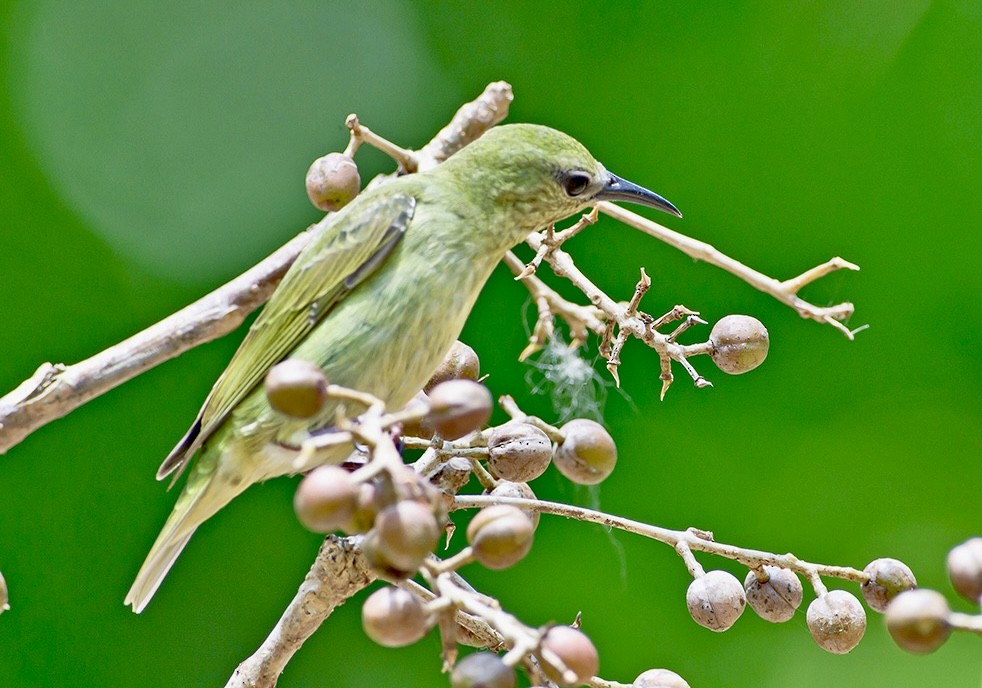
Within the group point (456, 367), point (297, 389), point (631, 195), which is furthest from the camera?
point (631, 195)

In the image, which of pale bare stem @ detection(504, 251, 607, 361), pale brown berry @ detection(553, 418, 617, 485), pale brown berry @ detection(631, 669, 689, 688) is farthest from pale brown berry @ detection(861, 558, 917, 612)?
pale bare stem @ detection(504, 251, 607, 361)

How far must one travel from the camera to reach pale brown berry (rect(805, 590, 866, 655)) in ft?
5.28

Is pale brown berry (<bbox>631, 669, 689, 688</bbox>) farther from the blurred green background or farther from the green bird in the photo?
the blurred green background

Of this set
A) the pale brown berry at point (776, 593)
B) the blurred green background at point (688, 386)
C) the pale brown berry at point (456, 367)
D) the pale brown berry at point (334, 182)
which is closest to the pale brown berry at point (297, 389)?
the pale brown berry at point (456, 367)

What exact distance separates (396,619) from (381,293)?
899 millimetres

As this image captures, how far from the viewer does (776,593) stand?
5.57 feet

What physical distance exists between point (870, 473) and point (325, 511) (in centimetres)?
235

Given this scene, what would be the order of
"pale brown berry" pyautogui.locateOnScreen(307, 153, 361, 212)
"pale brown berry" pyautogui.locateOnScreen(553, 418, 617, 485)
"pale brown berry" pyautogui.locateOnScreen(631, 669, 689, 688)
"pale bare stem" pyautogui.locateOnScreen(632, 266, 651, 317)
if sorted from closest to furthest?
"pale brown berry" pyautogui.locateOnScreen(553, 418, 617, 485) < "pale brown berry" pyautogui.locateOnScreen(631, 669, 689, 688) < "pale bare stem" pyautogui.locateOnScreen(632, 266, 651, 317) < "pale brown berry" pyautogui.locateOnScreen(307, 153, 361, 212)

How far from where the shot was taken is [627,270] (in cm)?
312

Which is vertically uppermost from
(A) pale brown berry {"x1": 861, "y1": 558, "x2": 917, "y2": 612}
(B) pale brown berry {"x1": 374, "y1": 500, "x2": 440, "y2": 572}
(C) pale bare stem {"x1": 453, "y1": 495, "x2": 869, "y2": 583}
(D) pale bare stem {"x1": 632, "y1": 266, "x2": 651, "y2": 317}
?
(D) pale bare stem {"x1": 632, "y1": 266, "x2": 651, "y2": 317}

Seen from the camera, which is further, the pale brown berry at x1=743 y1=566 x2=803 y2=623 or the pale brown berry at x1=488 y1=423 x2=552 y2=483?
the pale brown berry at x1=743 y1=566 x2=803 y2=623

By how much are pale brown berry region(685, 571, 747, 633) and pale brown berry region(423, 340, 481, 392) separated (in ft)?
1.70

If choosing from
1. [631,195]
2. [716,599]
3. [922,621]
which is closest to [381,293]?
[631,195]

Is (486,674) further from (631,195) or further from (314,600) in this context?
(631,195)
